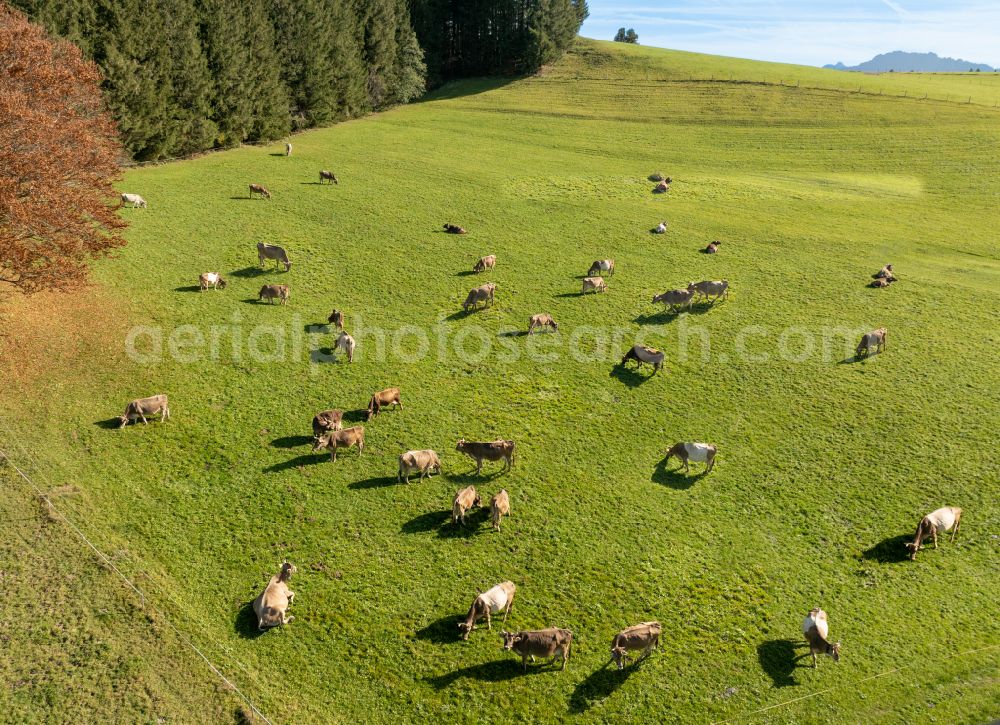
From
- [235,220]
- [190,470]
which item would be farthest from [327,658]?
[235,220]

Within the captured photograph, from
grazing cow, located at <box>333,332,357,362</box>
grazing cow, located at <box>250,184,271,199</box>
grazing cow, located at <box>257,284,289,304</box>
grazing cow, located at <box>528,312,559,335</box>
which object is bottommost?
grazing cow, located at <box>333,332,357,362</box>

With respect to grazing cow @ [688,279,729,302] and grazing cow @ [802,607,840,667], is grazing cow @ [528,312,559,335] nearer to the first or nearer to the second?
grazing cow @ [688,279,729,302]

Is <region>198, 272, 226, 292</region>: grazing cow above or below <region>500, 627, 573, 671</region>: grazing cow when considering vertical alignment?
above

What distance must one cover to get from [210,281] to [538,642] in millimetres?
27877

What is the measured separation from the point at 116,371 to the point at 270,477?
10.7 m

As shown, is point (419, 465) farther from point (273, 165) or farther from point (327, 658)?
point (273, 165)

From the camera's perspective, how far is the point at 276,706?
1499 centimetres

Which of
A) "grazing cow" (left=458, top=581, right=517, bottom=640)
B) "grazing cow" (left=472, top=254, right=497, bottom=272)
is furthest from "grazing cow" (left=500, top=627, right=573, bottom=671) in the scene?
"grazing cow" (left=472, top=254, right=497, bottom=272)

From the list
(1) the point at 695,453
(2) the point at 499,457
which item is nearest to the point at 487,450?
(2) the point at 499,457

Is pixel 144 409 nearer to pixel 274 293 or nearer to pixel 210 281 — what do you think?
pixel 274 293

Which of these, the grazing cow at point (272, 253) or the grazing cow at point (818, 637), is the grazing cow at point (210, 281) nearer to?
the grazing cow at point (272, 253)

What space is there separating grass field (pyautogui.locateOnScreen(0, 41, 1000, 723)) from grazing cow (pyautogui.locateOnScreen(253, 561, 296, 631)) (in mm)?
428

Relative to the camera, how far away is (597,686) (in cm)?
1603

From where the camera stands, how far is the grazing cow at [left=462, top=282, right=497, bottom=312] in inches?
1379
